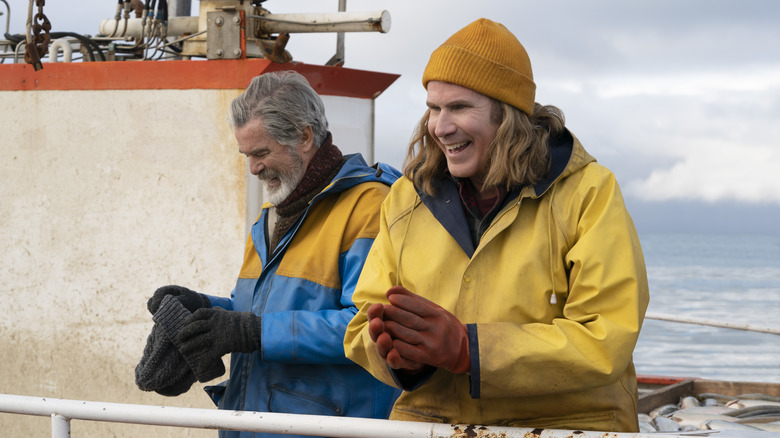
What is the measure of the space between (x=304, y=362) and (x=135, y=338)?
2219 mm

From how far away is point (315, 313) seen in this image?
2438 mm

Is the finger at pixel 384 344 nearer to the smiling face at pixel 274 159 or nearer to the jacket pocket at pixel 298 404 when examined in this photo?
the jacket pocket at pixel 298 404

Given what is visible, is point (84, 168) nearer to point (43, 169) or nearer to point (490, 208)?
point (43, 169)

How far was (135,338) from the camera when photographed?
440cm

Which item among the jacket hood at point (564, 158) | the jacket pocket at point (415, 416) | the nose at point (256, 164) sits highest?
the jacket hood at point (564, 158)

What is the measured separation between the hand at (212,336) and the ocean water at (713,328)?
4.97m

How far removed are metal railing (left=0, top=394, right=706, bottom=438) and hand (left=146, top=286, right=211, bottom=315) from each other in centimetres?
56

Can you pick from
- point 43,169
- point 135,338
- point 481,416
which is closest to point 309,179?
point 481,416

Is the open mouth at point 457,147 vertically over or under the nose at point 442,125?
under

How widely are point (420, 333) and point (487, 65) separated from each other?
637 mm

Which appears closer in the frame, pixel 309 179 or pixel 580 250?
pixel 580 250

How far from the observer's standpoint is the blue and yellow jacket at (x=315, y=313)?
2.43 m

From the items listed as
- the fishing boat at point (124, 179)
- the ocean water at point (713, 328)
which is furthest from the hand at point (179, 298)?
the ocean water at point (713, 328)

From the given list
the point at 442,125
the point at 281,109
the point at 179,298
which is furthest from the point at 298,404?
the point at 442,125
